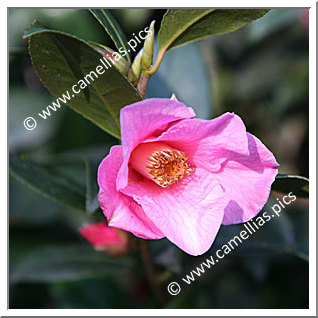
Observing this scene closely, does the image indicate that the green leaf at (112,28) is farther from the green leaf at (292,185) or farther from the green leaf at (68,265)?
the green leaf at (68,265)

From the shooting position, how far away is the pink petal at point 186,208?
1001mm

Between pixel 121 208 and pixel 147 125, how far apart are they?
18 centimetres

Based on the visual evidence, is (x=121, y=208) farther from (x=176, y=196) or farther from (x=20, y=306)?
(x=20, y=306)

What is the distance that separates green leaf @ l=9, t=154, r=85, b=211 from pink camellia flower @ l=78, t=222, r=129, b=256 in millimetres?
113

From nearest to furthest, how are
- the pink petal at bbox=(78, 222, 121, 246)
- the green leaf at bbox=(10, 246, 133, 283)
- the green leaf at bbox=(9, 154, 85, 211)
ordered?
the green leaf at bbox=(9, 154, 85, 211) < the pink petal at bbox=(78, 222, 121, 246) < the green leaf at bbox=(10, 246, 133, 283)

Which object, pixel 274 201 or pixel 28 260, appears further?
pixel 274 201

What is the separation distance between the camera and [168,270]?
5.08ft

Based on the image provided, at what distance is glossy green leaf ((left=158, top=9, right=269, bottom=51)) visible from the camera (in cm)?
111

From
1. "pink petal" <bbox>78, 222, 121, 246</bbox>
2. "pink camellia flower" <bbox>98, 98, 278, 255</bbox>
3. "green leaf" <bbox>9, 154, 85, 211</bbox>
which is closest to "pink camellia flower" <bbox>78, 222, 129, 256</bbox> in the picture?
"pink petal" <bbox>78, 222, 121, 246</bbox>

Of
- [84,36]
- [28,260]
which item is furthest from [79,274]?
[84,36]

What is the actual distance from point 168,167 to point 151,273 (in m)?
0.49

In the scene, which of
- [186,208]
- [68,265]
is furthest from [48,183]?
[186,208]

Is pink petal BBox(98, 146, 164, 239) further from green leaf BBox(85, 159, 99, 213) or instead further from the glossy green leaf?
the glossy green leaf

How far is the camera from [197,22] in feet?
3.76
